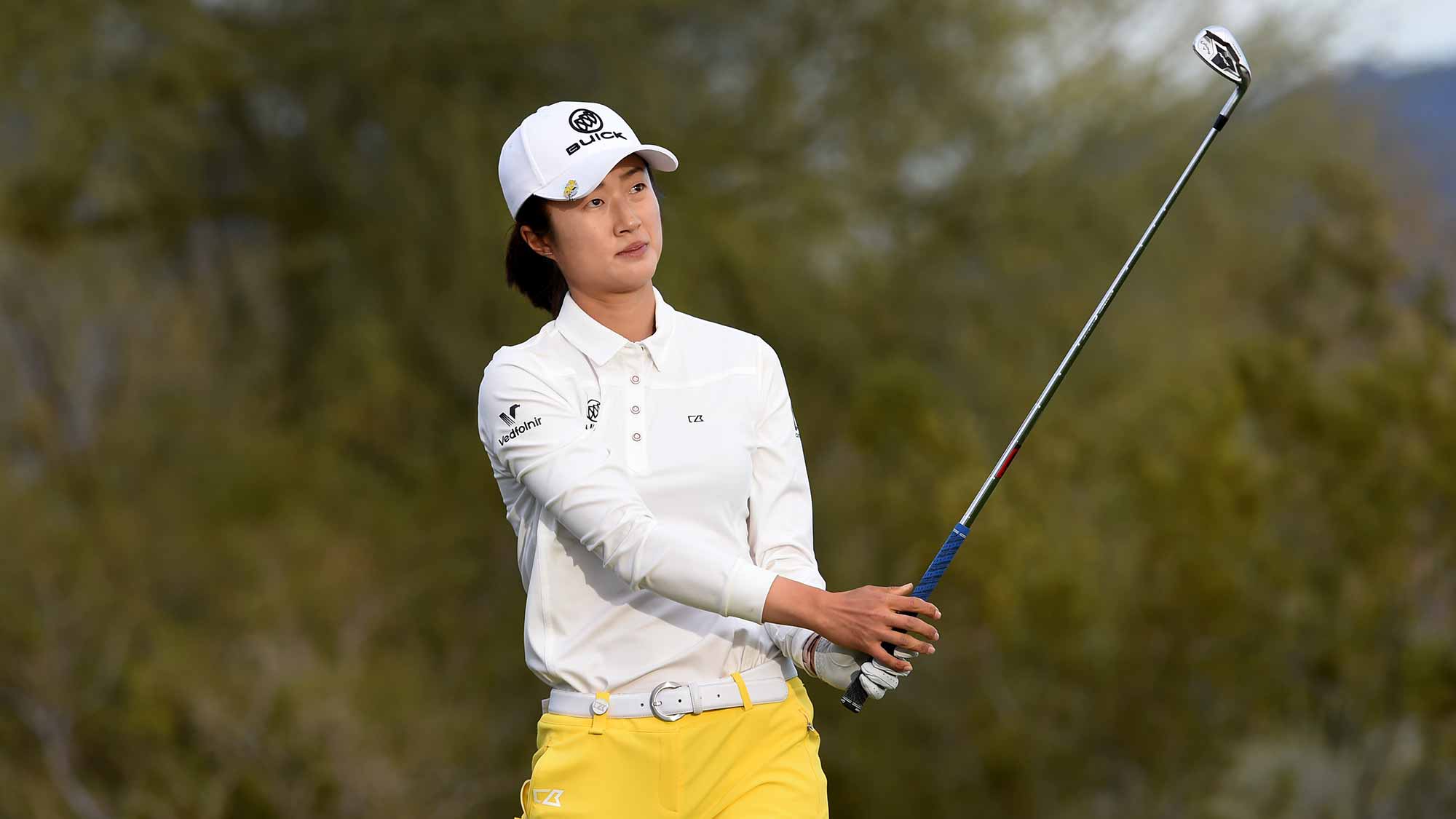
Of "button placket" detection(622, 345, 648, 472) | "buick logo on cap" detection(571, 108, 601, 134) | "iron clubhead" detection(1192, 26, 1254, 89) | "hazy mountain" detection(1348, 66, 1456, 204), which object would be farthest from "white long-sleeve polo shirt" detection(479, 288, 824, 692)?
"hazy mountain" detection(1348, 66, 1456, 204)

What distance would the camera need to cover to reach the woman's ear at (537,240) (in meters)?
3.14

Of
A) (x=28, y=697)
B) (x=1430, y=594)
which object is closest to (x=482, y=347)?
(x=28, y=697)

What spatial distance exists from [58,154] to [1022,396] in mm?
8262

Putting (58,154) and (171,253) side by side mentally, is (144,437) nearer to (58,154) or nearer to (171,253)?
(171,253)

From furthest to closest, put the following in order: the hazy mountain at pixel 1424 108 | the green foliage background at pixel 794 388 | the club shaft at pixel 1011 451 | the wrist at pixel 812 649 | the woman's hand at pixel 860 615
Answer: the hazy mountain at pixel 1424 108 < the green foliage background at pixel 794 388 < the wrist at pixel 812 649 < the club shaft at pixel 1011 451 < the woman's hand at pixel 860 615

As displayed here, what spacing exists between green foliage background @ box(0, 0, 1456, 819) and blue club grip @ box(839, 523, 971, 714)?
11232 mm

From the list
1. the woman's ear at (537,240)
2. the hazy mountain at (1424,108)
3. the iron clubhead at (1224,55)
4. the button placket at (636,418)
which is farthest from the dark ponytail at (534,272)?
the hazy mountain at (1424,108)

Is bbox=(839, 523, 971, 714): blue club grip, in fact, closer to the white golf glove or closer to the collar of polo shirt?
the white golf glove

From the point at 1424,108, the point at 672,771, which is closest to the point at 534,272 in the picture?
the point at 672,771

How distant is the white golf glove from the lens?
2799mm

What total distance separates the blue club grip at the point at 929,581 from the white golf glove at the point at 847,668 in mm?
15

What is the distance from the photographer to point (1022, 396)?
54.3 feet

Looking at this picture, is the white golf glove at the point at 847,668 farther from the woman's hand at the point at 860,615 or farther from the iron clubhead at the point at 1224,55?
the iron clubhead at the point at 1224,55

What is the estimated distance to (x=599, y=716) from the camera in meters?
2.87
